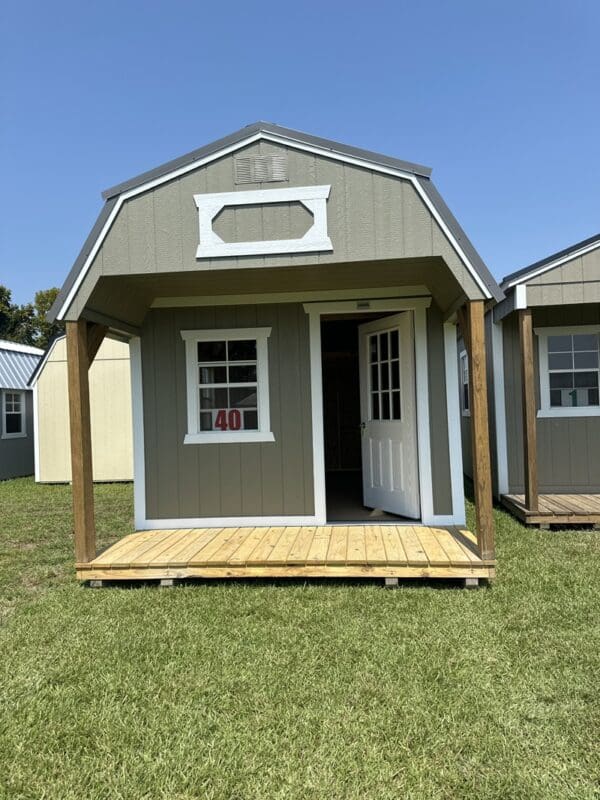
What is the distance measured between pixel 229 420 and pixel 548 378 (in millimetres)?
4201

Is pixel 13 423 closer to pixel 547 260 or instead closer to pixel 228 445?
pixel 228 445

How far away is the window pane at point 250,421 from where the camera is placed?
5.23 m

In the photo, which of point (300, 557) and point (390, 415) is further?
point (390, 415)

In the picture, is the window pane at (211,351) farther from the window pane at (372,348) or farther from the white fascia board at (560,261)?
the white fascia board at (560,261)

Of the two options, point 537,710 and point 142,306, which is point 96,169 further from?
point 537,710

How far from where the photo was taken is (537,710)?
223 centimetres

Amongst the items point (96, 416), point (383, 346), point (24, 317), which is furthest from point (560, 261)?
point (24, 317)

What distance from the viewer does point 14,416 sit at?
39.5 feet

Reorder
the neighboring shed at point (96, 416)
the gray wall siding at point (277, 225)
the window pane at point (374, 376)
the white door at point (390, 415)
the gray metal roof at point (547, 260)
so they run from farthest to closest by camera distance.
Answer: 1. the neighboring shed at point (96, 416)
2. the gray metal roof at point (547, 260)
3. the window pane at point (374, 376)
4. the white door at point (390, 415)
5. the gray wall siding at point (277, 225)

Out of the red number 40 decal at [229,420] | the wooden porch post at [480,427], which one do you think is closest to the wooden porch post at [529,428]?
the wooden porch post at [480,427]

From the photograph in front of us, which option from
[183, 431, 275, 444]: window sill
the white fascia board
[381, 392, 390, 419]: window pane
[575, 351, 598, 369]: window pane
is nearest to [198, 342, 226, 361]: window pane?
[183, 431, 275, 444]: window sill

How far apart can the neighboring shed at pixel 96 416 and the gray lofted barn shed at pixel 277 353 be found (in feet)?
17.5

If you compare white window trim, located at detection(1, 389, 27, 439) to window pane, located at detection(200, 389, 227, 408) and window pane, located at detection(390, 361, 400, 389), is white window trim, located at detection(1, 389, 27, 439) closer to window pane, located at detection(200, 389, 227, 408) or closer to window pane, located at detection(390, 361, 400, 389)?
window pane, located at detection(200, 389, 227, 408)

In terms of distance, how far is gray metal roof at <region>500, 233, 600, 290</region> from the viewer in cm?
575
